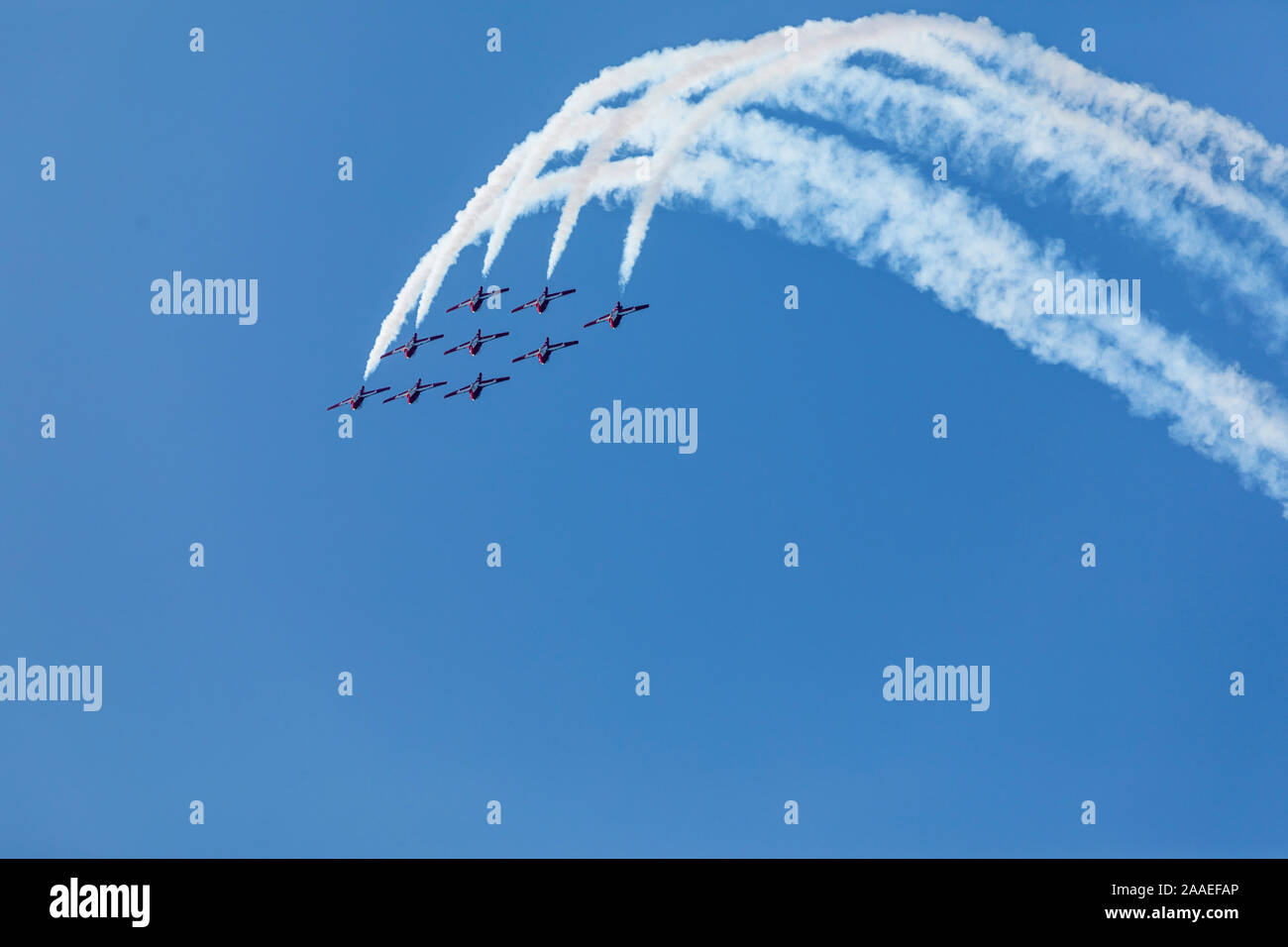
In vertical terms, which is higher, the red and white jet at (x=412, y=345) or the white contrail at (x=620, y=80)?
the white contrail at (x=620, y=80)

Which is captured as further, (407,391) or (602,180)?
(407,391)

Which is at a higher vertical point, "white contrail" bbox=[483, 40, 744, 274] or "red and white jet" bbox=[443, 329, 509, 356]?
"white contrail" bbox=[483, 40, 744, 274]

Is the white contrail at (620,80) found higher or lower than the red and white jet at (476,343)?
higher

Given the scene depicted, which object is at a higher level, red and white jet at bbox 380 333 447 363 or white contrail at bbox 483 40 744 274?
white contrail at bbox 483 40 744 274
